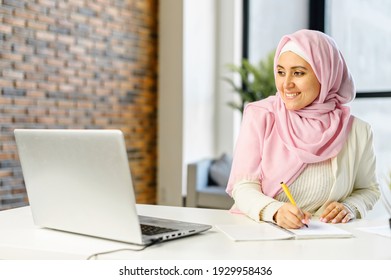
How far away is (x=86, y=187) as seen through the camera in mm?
1513

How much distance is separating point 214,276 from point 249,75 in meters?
4.84

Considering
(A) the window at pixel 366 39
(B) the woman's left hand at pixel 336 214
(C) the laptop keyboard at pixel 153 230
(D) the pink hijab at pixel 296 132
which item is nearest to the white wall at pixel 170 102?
(A) the window at pixel 366 39

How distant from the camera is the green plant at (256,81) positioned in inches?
213

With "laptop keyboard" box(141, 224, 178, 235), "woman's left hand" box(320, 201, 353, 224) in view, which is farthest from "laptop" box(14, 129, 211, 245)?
"woman's left hand" box(320, 201, 353, 224)

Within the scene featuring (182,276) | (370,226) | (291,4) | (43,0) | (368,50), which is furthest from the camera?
(291,4)

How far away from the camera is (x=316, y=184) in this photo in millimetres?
2035

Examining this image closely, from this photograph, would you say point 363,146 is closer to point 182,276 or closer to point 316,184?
point 316,184

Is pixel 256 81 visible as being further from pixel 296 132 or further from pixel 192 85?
pixel 296 132

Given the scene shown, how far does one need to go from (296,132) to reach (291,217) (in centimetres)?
47

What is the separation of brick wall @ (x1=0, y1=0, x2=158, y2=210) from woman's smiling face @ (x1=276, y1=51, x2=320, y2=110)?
2.71m

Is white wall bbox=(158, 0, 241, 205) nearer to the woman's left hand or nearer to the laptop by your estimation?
the woman's left hand

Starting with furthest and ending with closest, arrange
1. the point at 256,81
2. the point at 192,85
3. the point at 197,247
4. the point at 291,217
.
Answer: the point at 192,85
the point at 256,81
the point at 291,217
the point at 197,247

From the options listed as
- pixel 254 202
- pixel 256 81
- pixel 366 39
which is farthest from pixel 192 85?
pixel 254 202

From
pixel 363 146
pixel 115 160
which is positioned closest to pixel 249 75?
pixel 363 146
